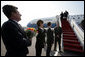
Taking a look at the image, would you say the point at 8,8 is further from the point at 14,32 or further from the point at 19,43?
the point at 19,43

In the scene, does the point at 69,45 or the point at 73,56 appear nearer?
the point at 73,56

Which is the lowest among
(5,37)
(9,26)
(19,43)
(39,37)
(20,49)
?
(39,37)

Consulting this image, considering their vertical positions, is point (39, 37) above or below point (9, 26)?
below

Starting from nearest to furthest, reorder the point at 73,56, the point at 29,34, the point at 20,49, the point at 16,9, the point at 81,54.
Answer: the point at 20,49 < the point at 16,9 < the point at 29,34 < the point at 73,56 < the point at 81,54

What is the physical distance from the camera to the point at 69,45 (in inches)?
231

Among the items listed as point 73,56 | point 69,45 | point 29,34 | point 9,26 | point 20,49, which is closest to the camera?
point 9,26

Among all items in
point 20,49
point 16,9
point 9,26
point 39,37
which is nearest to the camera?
point 9,26

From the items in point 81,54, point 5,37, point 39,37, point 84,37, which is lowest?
point 81,54

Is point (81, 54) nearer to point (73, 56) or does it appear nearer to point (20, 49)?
point (73, 56)

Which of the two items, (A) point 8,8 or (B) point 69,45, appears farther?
(B) point 69,45

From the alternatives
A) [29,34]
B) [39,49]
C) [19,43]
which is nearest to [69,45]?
[39,49]

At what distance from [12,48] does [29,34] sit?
1.64 feet

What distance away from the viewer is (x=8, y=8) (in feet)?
4.80

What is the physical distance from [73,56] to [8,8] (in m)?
4.70
